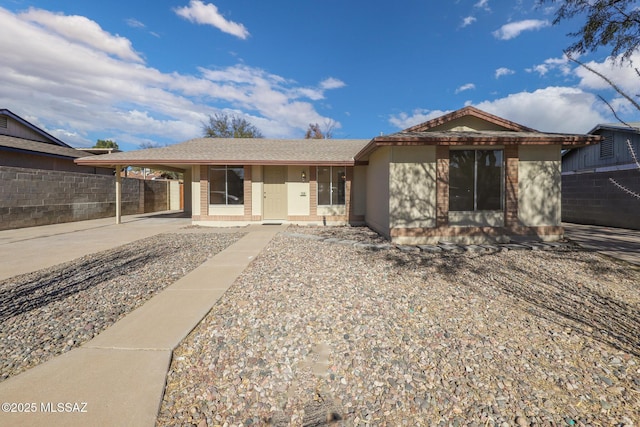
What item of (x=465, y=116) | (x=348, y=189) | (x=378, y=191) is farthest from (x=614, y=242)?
(x=348, y=189)

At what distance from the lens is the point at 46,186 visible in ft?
40.1

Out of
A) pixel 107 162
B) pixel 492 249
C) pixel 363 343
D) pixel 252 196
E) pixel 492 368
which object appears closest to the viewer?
pixel 492 368

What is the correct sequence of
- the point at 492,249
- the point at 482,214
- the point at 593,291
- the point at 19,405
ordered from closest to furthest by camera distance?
1. the point at 19,405
2. the point at 593,291
3. the point at 492,249
4. the point at 482,214

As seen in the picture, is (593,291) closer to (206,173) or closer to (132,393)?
(132,393)

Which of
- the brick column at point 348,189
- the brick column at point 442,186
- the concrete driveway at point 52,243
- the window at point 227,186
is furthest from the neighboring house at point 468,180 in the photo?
the concrete driveway at point 52,243

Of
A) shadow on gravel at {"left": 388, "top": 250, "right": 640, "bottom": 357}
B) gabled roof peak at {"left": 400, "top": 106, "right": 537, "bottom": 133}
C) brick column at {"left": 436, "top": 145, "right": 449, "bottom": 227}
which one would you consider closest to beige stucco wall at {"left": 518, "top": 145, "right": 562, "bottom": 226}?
gabled roof peak at {"left": 400, "top": 106, "right": 537, "bottom": 133}

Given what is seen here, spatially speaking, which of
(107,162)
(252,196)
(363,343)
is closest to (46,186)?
(107,162)

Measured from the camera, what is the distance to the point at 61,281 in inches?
198

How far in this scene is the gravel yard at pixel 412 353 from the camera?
215 cm

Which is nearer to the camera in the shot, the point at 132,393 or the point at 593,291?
the point at 132,393

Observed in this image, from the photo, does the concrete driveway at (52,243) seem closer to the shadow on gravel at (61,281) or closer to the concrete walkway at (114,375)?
the shadow on gravel at (61,281)

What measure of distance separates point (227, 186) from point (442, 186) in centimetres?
830

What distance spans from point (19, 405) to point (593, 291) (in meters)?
6.89

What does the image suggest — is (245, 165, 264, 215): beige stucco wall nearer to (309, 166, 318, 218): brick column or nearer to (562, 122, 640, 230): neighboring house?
(309, 166, 318, 218): brick column
